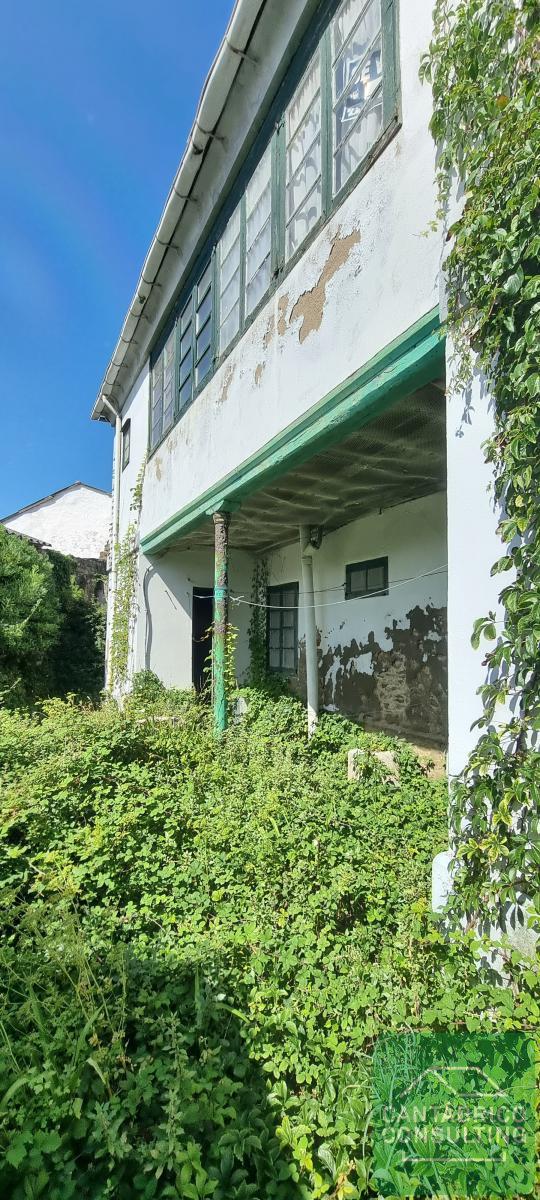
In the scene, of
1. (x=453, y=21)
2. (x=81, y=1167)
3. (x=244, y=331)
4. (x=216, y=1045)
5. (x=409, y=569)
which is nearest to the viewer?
(x=81, y=1167)

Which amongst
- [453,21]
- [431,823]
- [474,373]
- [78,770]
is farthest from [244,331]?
[431,823]

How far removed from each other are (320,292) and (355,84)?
1272 mm

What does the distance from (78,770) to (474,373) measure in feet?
11.5

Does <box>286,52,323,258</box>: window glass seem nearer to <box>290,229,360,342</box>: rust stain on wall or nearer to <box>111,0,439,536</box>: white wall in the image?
<box>111,0,439,536</box>: white wall

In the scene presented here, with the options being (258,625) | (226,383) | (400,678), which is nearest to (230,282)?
(226,383)

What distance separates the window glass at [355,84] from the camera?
3.23m

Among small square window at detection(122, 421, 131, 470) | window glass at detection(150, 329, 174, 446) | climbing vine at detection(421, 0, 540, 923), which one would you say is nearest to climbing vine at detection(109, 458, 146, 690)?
window glass at detection(150, 329, 174, 446)

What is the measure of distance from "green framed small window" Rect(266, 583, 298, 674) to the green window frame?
3555 mm

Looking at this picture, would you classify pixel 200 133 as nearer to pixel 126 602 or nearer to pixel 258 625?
pixel 126 602

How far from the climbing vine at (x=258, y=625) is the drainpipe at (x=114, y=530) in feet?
8.44

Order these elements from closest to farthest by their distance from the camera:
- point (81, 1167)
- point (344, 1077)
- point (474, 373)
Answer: point (81, 1167), point (344, 1077), point (474, 373)

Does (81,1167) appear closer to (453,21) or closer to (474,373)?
(474,373)

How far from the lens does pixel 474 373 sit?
2.31 m

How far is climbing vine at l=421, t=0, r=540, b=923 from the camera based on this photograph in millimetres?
1947
